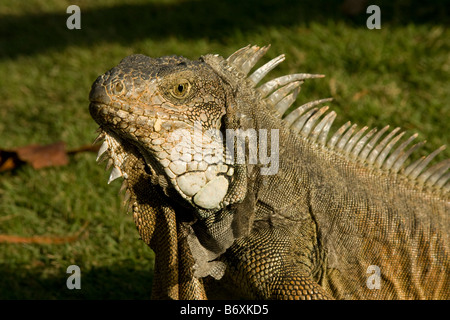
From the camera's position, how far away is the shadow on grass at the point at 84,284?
418 centimetres

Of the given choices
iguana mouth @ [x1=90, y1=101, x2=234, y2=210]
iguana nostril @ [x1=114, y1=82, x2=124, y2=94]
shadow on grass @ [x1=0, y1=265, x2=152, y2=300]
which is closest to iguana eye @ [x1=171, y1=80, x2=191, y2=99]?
iguana mouth @ [x1=90, y1=101, x2=234, y2=210]

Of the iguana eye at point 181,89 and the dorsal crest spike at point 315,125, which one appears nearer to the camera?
the iguana eye at point 181,89

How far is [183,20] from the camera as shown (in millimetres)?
8227

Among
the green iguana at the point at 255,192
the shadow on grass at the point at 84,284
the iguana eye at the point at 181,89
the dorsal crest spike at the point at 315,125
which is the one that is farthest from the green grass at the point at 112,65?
the iguana eye at the point at 181,89

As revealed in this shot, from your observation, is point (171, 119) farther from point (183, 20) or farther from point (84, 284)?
point (183, 20)

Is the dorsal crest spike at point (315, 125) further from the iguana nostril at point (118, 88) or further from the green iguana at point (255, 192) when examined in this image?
the iguana nostril at point (118, 88)

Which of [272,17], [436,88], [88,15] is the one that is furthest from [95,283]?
[88,15]

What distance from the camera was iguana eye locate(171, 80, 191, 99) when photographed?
266 cm

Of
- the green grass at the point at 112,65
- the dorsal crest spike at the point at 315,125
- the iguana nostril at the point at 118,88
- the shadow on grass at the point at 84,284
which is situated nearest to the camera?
the iguana nostril at the point at 118,88

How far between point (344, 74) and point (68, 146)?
127 inches

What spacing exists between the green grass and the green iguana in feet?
5.07

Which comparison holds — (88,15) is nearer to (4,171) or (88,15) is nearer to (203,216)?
(4,171)

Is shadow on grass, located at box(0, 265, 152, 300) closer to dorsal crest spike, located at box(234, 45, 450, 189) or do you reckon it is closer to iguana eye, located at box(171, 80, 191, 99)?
dorsal crest spike, located at box(234, 45, 450, 189)

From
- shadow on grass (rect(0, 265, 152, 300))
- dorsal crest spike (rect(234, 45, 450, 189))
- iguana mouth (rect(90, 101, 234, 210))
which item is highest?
dorsal crest spike (rect(234, 45, 450, 189))
